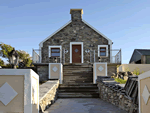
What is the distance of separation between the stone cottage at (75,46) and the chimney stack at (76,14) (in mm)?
509

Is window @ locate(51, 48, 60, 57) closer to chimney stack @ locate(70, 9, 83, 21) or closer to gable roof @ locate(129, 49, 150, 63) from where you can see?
chimney stack @ locate(70, 9, 83, 21)

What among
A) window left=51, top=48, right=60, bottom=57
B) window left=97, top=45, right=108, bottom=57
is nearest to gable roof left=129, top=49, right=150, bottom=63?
window left=97, top=45, right=108, bottom=57

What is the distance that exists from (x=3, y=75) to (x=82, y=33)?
40.9ft

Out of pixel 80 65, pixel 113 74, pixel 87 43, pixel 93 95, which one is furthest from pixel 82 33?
pixel 93 95

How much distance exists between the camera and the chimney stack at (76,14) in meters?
A: 15.3

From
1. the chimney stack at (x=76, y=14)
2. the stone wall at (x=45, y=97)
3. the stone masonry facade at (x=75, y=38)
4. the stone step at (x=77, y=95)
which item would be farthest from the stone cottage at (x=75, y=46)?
the stone wall at (x=45, y=97)

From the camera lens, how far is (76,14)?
15367 millimetres

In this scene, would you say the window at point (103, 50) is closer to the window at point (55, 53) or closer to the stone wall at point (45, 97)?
the window at point (55, 53)

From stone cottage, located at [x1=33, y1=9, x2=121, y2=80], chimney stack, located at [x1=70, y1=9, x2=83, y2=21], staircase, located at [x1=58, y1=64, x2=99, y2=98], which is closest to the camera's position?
staircase, located at [x1=58, y1=64, x2=99, y2=98]

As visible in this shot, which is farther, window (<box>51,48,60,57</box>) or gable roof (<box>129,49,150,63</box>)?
gable roof (<box>129,49,150,63</box>)

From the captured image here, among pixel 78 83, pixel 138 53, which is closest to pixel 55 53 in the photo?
pixel 78 83

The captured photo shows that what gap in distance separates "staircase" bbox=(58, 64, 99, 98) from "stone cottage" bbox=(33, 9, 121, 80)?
2.94m

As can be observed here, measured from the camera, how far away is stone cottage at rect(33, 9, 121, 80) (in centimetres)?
1463

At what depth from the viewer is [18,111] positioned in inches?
114
